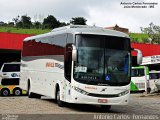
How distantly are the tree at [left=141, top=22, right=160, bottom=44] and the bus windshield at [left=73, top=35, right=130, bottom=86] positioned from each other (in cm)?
6760

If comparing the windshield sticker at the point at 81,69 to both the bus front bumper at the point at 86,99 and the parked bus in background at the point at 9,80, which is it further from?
the parked bus in background at the point at 9,80

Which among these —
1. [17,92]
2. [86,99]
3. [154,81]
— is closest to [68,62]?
[86,99]

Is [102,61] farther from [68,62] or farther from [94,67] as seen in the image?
[68,62]

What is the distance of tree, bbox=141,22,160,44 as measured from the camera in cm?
8606

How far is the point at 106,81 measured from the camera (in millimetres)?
17828

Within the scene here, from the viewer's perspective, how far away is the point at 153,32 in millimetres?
92875

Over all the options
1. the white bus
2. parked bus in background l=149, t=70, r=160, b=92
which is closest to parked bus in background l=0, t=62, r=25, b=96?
parked bus in background l=149, t=70, r=160, b=92

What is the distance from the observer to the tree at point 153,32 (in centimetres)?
8606

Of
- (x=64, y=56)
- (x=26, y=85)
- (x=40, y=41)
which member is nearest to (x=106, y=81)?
(x=64, y=56)

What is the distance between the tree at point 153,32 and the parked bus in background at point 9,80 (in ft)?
172

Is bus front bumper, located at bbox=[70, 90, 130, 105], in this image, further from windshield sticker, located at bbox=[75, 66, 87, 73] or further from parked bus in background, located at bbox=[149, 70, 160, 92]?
parked bus in background, located at bbox=[149, 70, 160, 92]

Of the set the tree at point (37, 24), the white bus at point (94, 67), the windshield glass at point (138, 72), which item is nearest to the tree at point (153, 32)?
the tree at point (37, 24)

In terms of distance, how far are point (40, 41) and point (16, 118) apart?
901cm

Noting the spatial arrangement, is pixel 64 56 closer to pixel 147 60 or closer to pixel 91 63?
pixel 91 63
